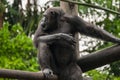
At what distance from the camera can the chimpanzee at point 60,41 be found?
6.29 meters

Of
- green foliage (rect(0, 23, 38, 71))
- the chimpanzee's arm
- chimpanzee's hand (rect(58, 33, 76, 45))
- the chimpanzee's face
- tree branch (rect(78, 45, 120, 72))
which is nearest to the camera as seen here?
tree branch (rect(78, 45, 120, 72))

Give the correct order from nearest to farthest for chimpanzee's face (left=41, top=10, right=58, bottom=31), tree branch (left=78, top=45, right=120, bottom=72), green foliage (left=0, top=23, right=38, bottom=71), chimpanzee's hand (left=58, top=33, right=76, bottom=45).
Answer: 1. tree branch (left=78, top=45, right=120, bottom=72)
2. chimpanzee's hand (left=58, top=33, right=76, bottom=45)
3. chimpanzee's face (left=41, top=10, right=58, bottom=31)
4. green foliage (left=0, top=23, right=38, bottom=71)

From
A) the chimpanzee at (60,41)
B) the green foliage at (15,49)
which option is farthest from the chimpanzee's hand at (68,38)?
the green foliage at (15,49)

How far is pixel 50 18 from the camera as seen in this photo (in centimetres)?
659

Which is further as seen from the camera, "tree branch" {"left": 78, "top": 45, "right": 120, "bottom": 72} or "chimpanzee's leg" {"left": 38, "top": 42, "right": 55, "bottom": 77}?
"chimpanzee's leg" {"left": 38, "top": 42, "right": 55, "bottom": 77}

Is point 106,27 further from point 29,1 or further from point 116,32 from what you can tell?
point 29,1

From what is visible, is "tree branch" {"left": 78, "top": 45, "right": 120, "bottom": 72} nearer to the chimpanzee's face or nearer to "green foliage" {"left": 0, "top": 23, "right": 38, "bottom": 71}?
the chimpanzee's face

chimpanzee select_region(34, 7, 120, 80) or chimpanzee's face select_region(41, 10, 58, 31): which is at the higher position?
chimpanzee's face select_region(41, 10, 58, 31)

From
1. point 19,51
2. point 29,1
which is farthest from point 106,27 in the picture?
point 19,51

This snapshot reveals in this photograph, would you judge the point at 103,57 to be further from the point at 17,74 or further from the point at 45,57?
the point at 17,74

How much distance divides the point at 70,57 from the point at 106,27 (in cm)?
1155

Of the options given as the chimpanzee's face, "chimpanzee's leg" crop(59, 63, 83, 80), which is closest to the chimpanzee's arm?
the chimpanzee's face

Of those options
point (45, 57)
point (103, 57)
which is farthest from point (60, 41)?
point (103, 57)

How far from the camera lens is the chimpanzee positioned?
6.29 metres
